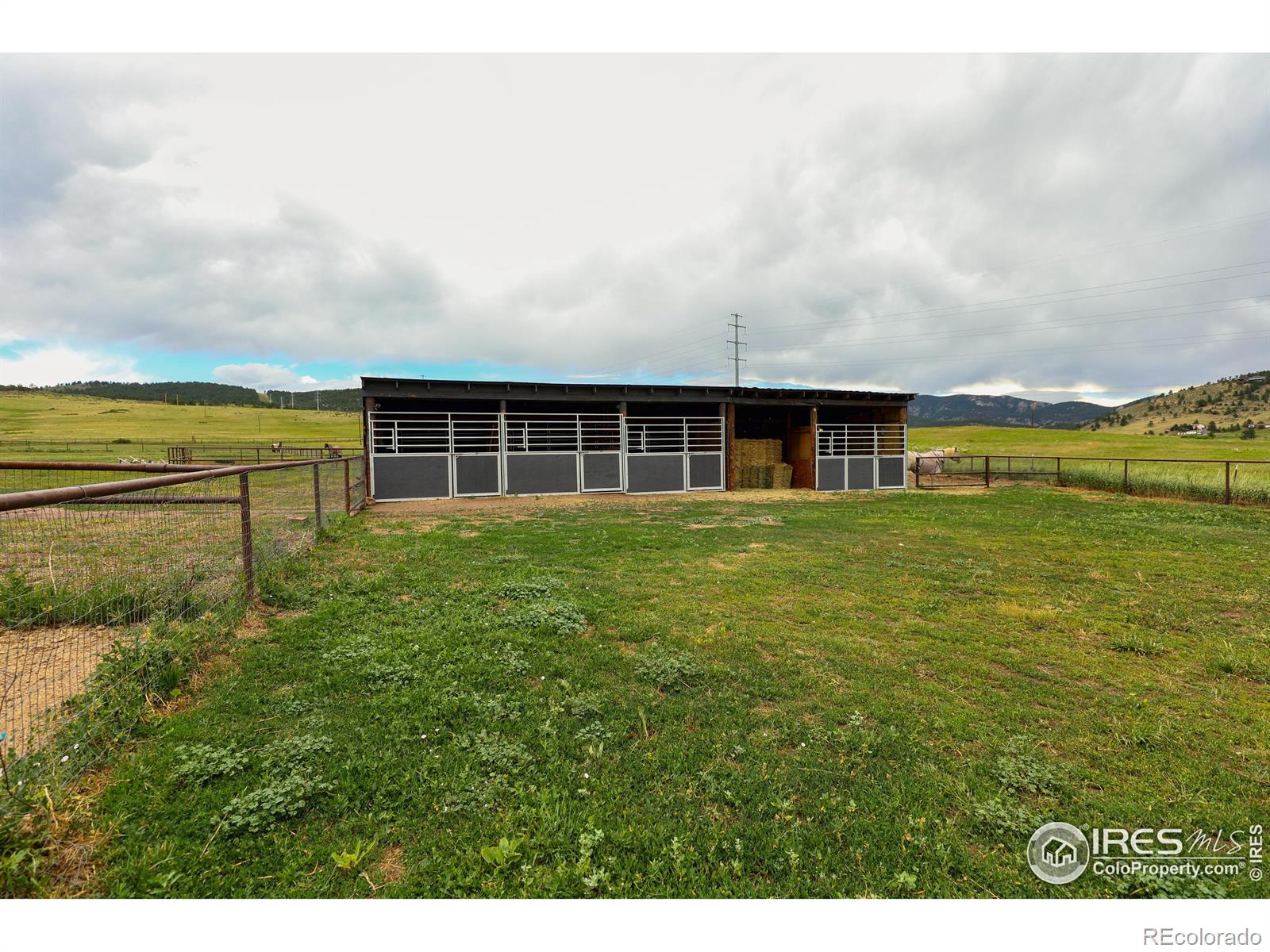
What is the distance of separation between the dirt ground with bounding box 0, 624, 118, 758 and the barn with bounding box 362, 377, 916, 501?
40.6ft

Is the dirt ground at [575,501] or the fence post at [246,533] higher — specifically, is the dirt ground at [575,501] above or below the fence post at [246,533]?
below

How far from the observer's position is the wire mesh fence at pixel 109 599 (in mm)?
2564

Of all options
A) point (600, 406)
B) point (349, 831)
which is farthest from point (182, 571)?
point (600, 406)

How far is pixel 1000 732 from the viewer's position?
Result: 3014 millimetres

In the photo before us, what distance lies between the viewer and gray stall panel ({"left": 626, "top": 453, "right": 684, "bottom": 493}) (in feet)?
A: 63.1

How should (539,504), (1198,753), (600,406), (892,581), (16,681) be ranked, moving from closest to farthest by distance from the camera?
(1198,753) → (16,681) → (892,581) → (539,504) → (600,406)

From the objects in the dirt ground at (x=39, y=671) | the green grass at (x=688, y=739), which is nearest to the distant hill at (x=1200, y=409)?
the green grass at (x=688, y=739)

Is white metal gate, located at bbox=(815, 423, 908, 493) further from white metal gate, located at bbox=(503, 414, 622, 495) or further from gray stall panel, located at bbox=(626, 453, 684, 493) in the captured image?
white metal gate, located at bbox=(503, 414, 622, 495)

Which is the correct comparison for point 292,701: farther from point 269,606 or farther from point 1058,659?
point 1058,659

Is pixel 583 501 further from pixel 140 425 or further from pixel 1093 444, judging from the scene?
pixel 140 425

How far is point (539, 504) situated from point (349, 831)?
1345 cm

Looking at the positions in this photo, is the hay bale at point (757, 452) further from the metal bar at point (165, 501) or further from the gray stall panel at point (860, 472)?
the metal bar at point (165, 501)

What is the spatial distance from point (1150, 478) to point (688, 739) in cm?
2266

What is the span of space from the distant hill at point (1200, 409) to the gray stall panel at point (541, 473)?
96177mm
